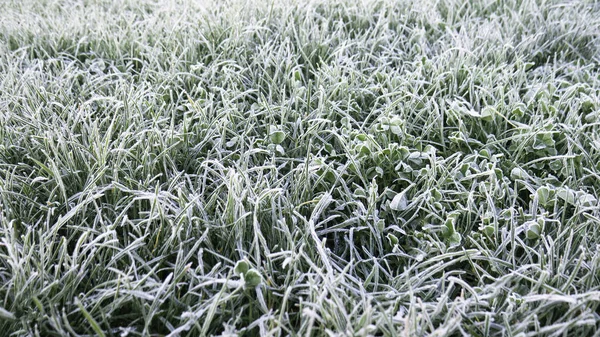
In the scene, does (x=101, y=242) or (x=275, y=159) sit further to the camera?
(x=275, y=159)

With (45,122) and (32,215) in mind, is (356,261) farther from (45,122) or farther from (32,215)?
(45,122)

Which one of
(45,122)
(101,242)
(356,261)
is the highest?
(45,122)

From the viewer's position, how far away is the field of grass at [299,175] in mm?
1096

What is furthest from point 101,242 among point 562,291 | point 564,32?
point 564,32

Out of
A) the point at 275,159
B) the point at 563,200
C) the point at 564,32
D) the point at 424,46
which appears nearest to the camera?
the point at 563,200

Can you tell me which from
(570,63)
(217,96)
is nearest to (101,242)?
(217,96)

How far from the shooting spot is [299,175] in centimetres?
144

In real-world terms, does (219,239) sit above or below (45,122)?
below

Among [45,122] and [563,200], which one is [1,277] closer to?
[45,122]

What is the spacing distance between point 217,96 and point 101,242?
2.56 feet

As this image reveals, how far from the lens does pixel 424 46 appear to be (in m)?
2.14

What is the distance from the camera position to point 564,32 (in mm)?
2342

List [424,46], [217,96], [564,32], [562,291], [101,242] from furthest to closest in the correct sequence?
[564,32] → [424,46] → [217,96] → [101,242] → [562,291]

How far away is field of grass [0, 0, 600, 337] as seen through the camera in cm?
110
